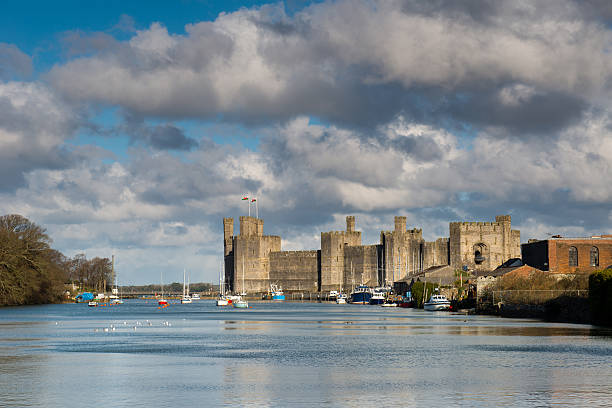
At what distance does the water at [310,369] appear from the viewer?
21375 millimetres

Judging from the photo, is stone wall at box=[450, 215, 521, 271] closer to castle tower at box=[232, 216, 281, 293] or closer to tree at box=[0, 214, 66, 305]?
castle tower at box=[232, 216, 281, 293]

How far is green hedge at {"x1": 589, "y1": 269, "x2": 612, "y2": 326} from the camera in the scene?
4878 cm

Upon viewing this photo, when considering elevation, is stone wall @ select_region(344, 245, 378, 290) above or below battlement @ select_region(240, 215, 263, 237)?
below

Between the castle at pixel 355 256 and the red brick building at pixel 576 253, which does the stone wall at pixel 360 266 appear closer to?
the castle at pixel 355 256

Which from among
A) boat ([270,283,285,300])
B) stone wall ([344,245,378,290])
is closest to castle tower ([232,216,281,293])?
boat ([270,283,285,300])

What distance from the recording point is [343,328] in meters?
53.2

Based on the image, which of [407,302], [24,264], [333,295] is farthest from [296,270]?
[24,264]

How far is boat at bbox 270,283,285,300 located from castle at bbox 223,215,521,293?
756 millimetres

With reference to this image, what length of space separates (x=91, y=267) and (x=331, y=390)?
161 m

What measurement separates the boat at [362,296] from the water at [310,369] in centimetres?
7592

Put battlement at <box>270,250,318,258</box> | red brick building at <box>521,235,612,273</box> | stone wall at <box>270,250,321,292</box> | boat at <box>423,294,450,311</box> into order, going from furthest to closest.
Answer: battlement at <box>270,250,318,258</box> < stone wall at <box>270,250,321,292</box> < red brick building at <box>521,235,612,273</box> < boat at <box>423,294,450,311</box>

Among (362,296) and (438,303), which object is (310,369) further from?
(362,296)

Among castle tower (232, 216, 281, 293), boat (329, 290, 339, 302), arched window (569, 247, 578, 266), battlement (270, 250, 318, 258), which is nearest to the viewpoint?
arched window (569, 247, 578, 266)

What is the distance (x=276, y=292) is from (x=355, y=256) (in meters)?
15.6
